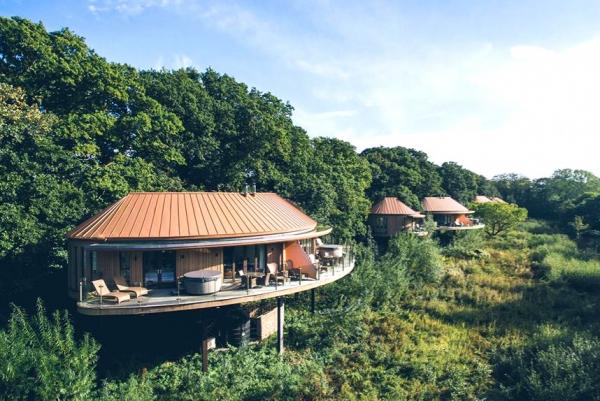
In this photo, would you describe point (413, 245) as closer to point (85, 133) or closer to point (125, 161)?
point (125, 161)

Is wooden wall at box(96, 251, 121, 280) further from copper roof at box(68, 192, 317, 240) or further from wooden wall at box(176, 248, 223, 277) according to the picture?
wooden wall at box(176, 248, 223, 277)

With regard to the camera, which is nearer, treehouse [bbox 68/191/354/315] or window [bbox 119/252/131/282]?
treehouse [bbox 68/191/354/315]

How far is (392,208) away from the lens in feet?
138

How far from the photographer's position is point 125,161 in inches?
979

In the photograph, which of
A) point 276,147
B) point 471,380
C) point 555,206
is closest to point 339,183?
point 276,147

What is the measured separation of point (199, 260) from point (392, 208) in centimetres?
2949

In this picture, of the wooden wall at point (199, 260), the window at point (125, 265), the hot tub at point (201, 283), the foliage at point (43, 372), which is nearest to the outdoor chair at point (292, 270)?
the wooden wall at point (199, 260)

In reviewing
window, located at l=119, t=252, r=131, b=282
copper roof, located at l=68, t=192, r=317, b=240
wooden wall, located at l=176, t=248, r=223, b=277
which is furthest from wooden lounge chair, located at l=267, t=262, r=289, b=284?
window, located at l=119, t=252, r=131, b=282

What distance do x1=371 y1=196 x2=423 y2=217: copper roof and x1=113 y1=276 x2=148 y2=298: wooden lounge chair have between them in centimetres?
3089

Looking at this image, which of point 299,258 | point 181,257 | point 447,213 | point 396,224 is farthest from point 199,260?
point 447,213

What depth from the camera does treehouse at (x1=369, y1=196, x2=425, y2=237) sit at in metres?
41.5

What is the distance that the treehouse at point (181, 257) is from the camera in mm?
15016

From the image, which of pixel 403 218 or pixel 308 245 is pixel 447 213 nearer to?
pixel 403 218

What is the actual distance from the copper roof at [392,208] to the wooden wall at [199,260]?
27866 mm
